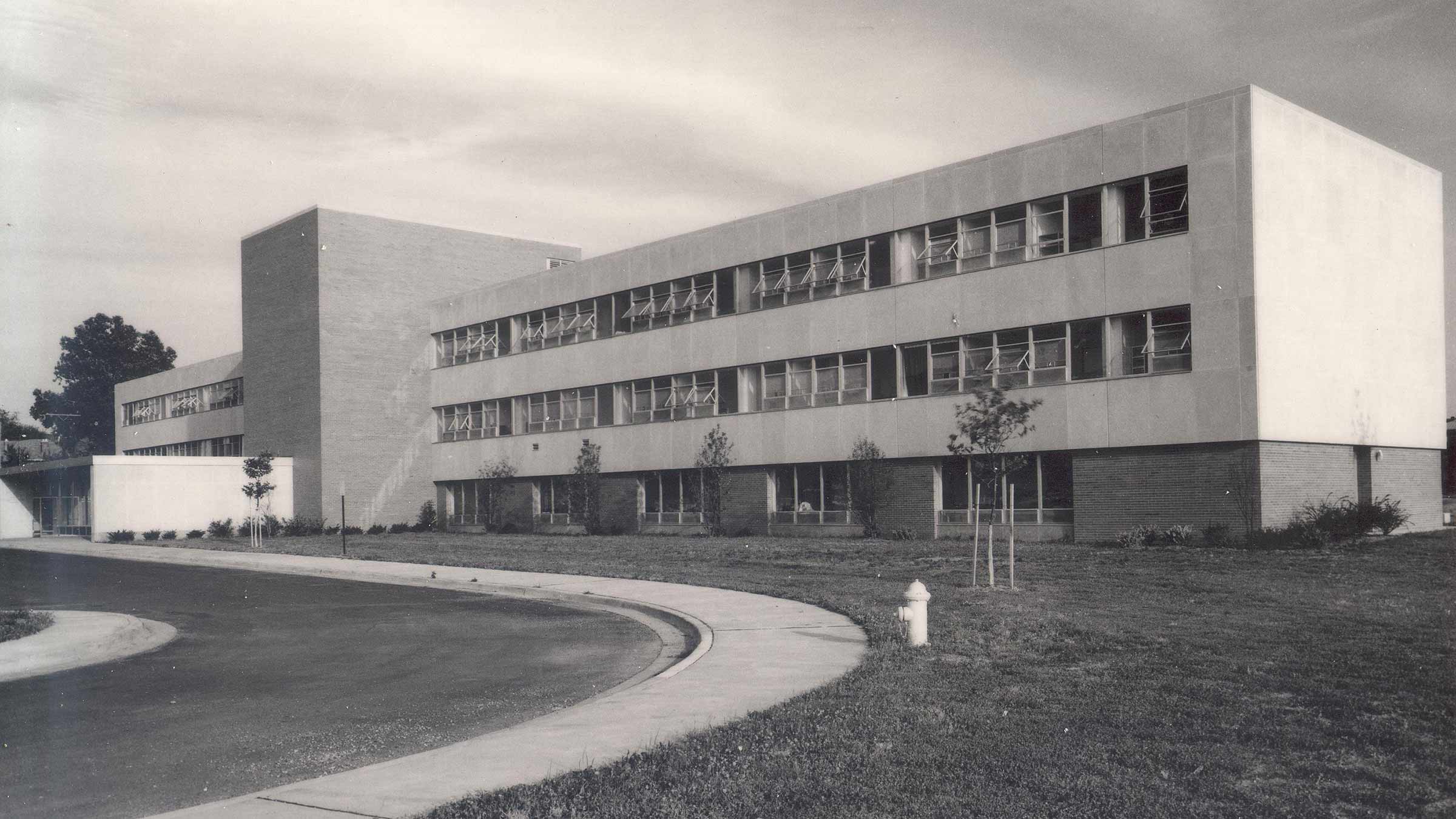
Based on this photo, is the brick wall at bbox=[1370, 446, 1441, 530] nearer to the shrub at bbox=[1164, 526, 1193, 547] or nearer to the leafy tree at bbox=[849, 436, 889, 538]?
the shrub at bbox=[1164, 526, 1193, 547]

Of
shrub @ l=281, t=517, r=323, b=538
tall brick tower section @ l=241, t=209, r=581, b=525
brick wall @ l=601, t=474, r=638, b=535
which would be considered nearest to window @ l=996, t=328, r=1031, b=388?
brick wall @ l=601, t=474, r=638, b=535

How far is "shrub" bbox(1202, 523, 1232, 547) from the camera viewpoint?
26.4m

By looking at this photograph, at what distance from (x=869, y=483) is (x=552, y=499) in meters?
17.4

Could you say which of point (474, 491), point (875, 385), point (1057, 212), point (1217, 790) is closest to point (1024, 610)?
point (1217, 790)

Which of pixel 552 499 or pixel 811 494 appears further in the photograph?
pixel 552 499

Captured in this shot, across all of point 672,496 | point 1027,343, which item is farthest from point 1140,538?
point 672,496

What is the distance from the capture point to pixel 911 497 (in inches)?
1316

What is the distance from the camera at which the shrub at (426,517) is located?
52.6 m

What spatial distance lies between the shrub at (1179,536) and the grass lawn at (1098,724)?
10.6m

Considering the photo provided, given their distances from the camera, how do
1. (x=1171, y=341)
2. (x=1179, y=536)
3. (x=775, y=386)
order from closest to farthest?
(x=1179, y=536) → (x=1171, y=341) → (x=775, y=386)

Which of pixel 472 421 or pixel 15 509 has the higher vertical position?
pixel 472 421

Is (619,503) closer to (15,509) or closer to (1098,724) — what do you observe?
(15,509)

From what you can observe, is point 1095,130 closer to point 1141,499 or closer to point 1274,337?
point 1274,337

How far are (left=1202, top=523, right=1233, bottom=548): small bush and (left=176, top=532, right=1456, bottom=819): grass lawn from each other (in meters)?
10.2
